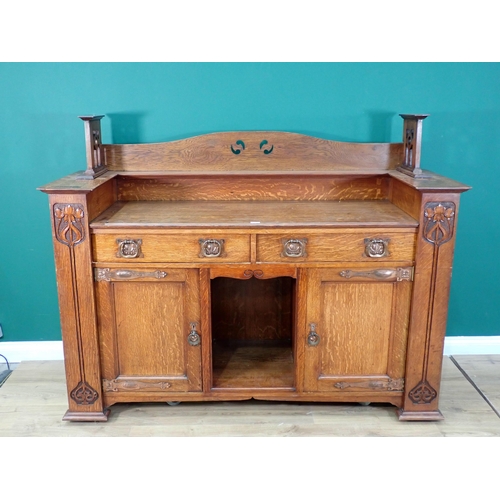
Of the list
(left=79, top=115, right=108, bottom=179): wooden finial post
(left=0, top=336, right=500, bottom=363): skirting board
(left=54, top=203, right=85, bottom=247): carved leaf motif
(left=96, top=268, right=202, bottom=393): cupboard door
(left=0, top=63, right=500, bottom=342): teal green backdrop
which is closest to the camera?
(left=54, top=203, right=85, bottom=247): carved leaf motif

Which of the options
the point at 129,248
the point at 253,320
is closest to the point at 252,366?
the point at 253,320

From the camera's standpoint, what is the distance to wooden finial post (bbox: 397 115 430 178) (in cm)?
220

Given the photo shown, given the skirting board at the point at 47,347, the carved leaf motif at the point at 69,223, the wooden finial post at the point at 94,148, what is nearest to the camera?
the carved leaf motif at the point at 69,223

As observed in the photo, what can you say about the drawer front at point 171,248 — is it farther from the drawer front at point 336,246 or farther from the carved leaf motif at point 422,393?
the carved leaf motif at point 422,393

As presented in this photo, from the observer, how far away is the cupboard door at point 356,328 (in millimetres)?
2088

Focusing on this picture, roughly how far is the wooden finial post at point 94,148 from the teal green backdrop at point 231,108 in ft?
0.51

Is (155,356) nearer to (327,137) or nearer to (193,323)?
(193,323)

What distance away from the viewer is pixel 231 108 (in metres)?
2.46

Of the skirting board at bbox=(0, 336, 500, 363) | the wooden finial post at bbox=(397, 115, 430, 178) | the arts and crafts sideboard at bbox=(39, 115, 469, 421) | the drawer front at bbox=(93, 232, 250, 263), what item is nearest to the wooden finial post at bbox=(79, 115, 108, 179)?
the arts and crafts sideboard at bbox=(39, 115, 469, 421)

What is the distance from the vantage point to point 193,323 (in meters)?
2.14

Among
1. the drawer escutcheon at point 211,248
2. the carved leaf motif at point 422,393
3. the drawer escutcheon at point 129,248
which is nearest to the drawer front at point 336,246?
the drawer escutcheon at point 211,248

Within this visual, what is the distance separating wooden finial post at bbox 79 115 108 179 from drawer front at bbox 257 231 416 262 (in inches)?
30.1

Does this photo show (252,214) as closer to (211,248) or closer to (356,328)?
(211,248)

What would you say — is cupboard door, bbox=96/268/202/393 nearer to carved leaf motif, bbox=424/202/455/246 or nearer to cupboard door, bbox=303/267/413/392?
cupboard door, bbox=303/267/413/392
